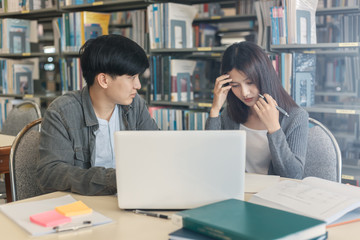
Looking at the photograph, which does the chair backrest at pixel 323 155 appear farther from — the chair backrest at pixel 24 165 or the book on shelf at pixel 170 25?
the book on shelf at pixel 170 25

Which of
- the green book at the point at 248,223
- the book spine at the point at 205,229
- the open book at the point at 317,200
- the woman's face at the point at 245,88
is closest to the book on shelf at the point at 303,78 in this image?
the woman's face at the point at 245,88

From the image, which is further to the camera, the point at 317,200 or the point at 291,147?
the point at 291,147

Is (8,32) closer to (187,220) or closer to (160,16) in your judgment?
(160,16)

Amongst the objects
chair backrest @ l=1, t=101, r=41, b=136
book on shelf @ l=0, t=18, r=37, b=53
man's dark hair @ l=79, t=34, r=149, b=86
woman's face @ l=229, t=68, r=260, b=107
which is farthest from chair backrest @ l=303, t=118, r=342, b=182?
book on shelf @ l=0, t=18, r=37, b=53

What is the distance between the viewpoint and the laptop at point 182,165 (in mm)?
1069

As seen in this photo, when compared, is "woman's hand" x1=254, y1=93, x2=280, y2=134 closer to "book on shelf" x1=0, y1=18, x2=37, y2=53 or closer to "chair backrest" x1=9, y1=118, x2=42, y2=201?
"chair backrest" x1=9, y1=118, x2=42, y2=201

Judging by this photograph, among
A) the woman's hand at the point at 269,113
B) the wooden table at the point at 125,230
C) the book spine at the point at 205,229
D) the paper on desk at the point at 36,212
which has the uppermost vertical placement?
the woman's hand at the point at 269,113

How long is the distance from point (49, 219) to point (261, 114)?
3.15 ft

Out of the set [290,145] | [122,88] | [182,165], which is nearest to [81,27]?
[122,88]

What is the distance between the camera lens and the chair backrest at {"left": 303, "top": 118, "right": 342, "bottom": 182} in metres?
1.64

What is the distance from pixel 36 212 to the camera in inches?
44.3

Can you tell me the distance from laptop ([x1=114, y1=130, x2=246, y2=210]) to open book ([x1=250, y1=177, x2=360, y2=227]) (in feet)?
0.33

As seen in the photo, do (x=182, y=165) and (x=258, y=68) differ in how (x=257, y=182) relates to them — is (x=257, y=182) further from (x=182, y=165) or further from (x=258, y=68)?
(x=258, y=68)

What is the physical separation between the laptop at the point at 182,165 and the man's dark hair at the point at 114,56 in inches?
23.4
